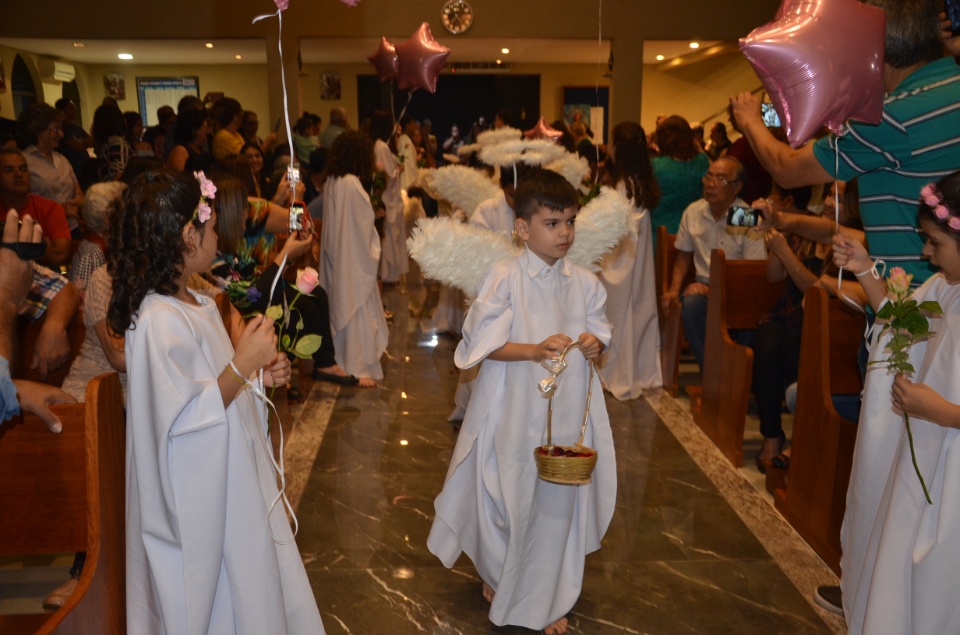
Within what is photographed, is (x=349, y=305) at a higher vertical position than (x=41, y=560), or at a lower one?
higher

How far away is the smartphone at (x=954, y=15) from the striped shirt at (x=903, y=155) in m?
0.30

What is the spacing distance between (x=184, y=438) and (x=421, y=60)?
17.3ft

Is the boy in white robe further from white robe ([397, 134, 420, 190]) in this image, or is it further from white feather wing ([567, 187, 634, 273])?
white robe ([397, 134, 420, 190])

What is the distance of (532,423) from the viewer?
9.91 feet

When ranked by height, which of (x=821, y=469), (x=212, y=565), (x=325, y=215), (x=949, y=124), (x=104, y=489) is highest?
(x=949, y=124)

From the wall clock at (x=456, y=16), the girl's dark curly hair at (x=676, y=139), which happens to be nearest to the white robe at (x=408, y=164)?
the wall clock at (x=456, y=16)

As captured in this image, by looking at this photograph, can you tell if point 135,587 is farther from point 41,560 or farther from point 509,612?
point 41,560

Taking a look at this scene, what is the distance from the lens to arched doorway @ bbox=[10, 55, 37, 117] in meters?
15.4

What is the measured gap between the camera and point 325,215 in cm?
631

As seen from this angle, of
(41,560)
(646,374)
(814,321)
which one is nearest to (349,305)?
(646,374)

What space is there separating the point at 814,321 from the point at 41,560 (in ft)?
11.3

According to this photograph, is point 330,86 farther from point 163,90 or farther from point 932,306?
point 932,306

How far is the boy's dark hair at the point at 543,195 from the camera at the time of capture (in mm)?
2963

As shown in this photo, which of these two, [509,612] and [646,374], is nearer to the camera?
[509,612]
